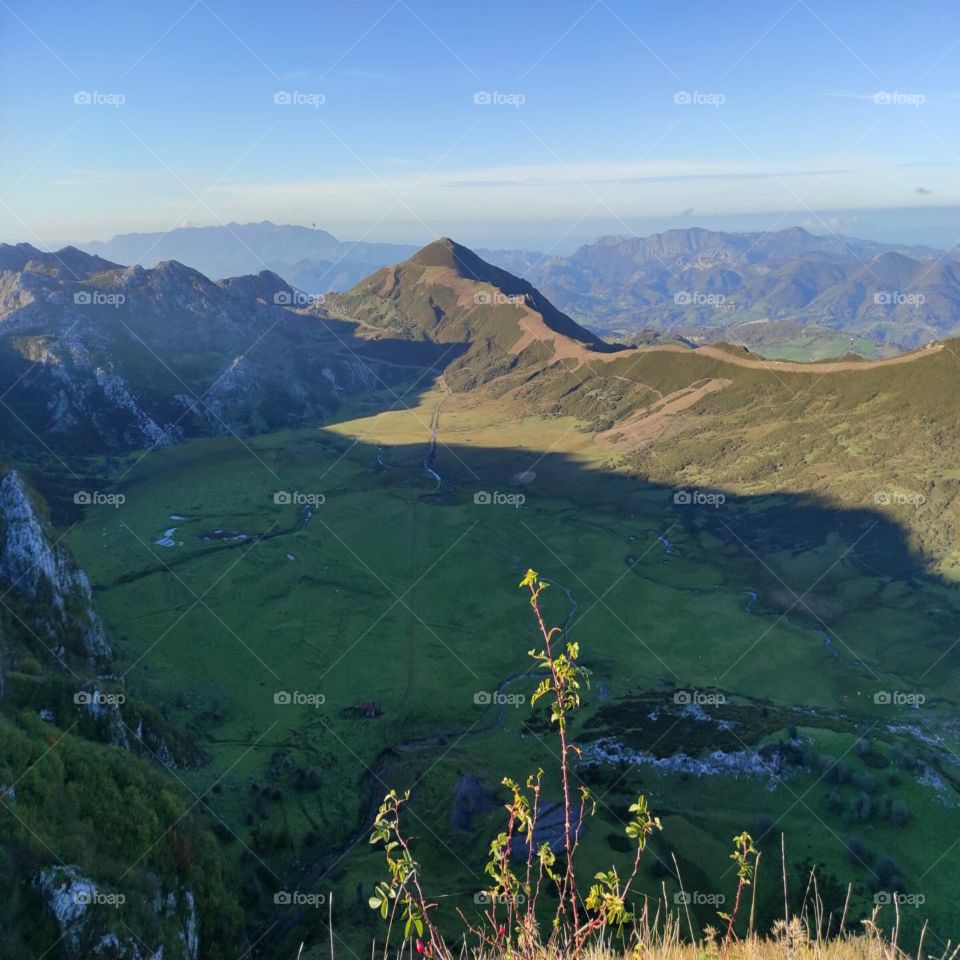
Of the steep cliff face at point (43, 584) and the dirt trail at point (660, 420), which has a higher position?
the dirt trail at point (660, 420)

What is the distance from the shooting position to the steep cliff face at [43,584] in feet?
209

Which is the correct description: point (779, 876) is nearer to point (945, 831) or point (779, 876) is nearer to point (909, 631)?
point (945, 831)

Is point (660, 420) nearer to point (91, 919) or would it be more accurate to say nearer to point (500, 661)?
point (500, 661)

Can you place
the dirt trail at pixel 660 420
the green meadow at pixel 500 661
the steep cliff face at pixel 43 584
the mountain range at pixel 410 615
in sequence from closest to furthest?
the mountain range at pixel 410 615
the green meadow at pixel 500 661
the steep cliff face at pixel 43 584
the dirt trail at pixel 660 420

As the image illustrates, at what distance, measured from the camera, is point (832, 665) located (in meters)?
84.2

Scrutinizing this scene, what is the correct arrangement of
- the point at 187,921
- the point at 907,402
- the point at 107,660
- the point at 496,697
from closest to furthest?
the point at 187,921
the point at 107,660
the point at 496,697
the point at 907,402

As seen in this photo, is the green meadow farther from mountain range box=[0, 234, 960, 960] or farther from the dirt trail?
the dirt trail

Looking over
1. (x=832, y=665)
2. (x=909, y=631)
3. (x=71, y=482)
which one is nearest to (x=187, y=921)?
(x=832, y=665)

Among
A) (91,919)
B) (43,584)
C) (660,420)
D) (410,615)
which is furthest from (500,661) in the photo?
(660,420)

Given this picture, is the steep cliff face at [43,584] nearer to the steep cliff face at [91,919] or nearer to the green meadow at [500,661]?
the green meadow at [500,661]

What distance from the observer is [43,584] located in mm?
66625

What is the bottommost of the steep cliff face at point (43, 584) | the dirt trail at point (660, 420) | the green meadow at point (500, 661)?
the green meadow at point (500, 661)

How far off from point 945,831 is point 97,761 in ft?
185

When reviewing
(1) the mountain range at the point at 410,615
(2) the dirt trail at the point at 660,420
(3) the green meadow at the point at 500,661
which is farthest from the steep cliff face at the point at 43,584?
(2) the dirt trail at the point at 660,420
